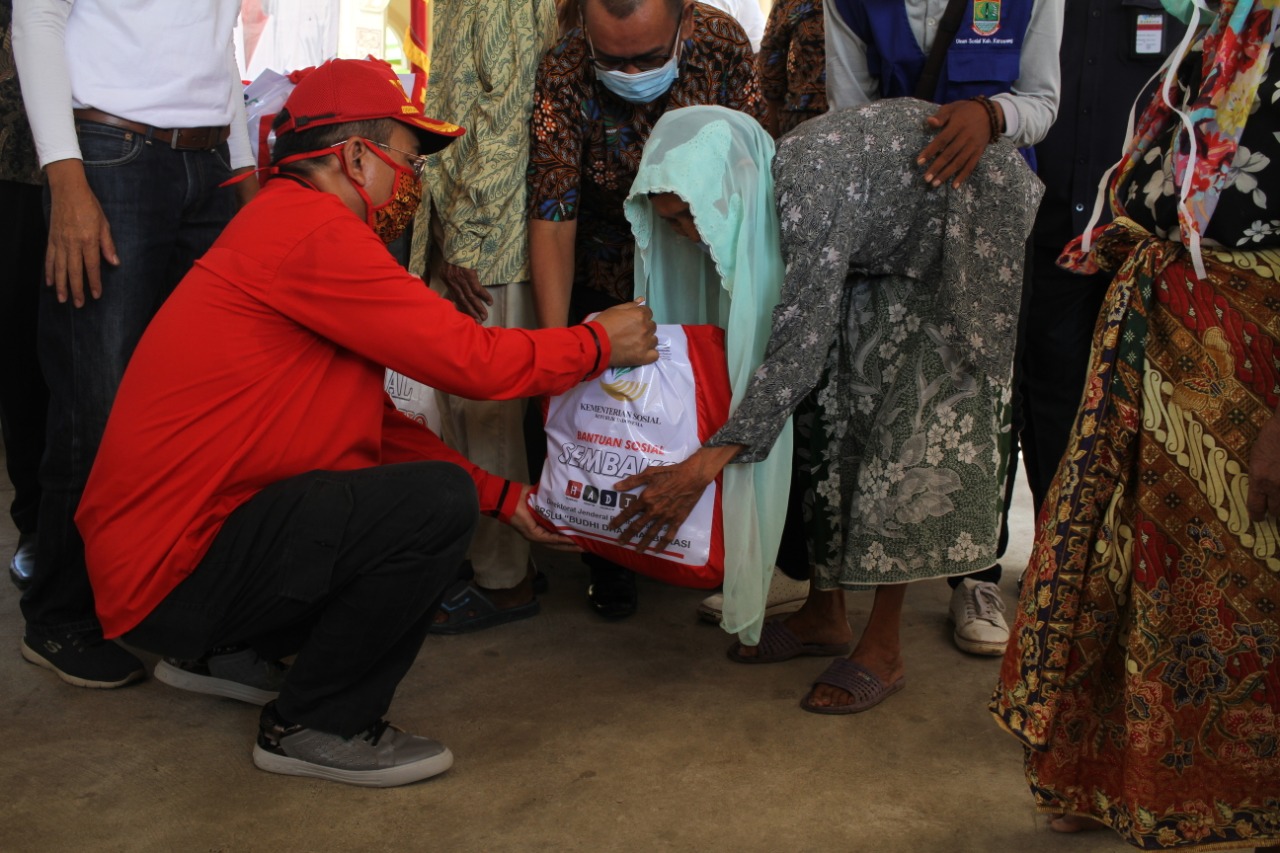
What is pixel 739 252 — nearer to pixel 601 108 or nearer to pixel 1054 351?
pixel 601 108

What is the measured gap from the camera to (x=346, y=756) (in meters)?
2.02

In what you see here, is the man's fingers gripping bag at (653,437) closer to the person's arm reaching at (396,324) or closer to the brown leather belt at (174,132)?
the person's arm reaching at (396,324)

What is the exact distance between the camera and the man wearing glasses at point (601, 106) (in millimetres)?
2471

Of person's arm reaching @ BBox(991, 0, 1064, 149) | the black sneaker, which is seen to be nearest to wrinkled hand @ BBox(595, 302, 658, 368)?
person's arm reaching @ BBox(991, 0, 1064, 149)

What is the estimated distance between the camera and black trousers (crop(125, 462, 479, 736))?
1897 millimetres

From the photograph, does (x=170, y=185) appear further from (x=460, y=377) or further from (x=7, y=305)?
(x=460, y=377)

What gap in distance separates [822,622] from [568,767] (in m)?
0.79

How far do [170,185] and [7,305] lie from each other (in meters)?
0.54

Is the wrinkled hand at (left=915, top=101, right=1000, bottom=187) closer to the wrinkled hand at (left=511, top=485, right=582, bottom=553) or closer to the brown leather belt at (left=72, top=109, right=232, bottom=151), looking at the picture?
the wrinkled hand at (left=511, top=485, right=582, bottom=553)

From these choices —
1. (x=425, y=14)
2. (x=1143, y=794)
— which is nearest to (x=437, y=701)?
(x=1143, y=794)

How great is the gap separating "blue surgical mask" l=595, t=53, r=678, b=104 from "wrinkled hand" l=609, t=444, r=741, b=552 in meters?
0.87

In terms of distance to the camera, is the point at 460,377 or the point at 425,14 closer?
the point at 460,377

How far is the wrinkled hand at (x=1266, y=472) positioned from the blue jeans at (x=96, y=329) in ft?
6.67

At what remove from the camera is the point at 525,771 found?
2.07 metres
